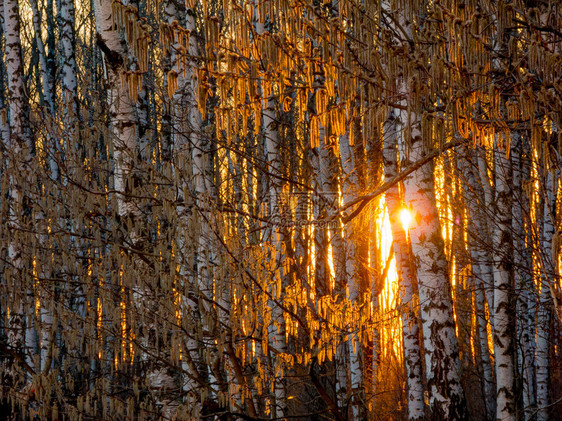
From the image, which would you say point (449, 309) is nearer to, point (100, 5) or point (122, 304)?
point (122, 304)

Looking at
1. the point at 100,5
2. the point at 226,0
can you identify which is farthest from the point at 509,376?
the point at 100,5

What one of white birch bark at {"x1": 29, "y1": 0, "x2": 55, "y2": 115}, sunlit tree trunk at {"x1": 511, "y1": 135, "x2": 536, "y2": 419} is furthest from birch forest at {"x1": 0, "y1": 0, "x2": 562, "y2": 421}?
white birch bark at {"x1": 29, "y1": 0, "x2": 55, "y2": 115}

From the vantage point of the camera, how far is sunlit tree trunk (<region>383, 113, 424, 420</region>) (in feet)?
26.3

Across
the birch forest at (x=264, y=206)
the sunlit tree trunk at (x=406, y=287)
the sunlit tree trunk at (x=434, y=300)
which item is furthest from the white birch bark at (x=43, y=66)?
the sunlit tree trunk at (x=434, y=300)

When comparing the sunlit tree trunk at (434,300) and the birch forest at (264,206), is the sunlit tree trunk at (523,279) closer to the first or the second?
the birch forest at (264,206)

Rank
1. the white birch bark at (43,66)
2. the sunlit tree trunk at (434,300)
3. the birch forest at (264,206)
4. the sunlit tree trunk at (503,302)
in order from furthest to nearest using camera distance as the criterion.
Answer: the white birch bark at (43,66) < the sunlit tree trunk at (503,302) < the sunlit tree trunk at (434,300) < the birch forest at (264,206)

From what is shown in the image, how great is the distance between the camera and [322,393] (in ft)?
19.5

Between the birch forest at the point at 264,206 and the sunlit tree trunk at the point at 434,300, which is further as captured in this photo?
the sunlit tree trunk at the point at 434,300

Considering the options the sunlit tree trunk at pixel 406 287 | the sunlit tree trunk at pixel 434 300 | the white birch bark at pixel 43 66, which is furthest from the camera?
the white birch bark at pixel 43 66

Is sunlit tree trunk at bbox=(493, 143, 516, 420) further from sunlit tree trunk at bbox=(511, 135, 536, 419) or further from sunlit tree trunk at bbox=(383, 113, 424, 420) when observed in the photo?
sunlit tree trunk at bbox=(383, 113, 424, 420)

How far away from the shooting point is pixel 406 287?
29.3ft

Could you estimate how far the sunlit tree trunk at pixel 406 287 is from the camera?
8.01 metres

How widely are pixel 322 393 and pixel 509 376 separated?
2626 mm

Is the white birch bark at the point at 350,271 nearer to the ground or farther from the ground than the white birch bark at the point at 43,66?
nearer to the ground
